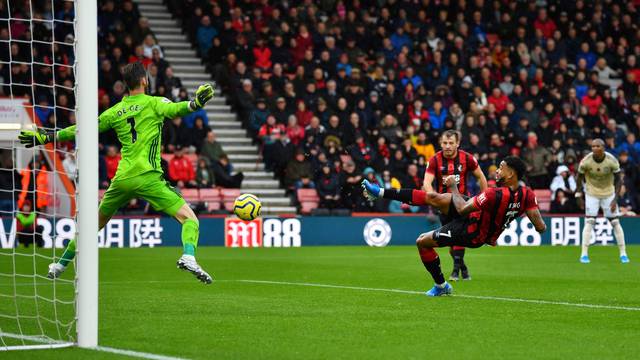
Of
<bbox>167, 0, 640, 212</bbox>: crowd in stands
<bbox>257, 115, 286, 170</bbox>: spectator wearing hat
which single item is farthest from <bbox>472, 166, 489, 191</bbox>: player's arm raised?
<bbox>257, 115, 286, 170</bbox>: spectator wearing hat

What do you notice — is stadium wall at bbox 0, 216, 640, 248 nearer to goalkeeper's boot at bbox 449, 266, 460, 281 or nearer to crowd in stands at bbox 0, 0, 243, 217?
crowd in stands at bbox 0, 0, 243, 217

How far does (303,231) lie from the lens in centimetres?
2628

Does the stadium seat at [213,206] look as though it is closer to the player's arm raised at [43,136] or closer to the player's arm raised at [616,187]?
the player's arm raised at [616,187]

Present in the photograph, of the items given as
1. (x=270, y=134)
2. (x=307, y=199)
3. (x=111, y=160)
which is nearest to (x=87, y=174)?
(x=111, y=160)

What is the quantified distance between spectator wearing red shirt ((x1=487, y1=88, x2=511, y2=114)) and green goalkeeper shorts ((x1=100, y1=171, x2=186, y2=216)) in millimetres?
20690

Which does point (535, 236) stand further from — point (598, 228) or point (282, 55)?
point (282, 55)

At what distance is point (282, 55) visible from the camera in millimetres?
29578

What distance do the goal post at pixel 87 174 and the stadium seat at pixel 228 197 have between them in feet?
59.8

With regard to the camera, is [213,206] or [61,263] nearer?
[61,263]

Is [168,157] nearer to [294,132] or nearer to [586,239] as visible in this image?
[294,132]

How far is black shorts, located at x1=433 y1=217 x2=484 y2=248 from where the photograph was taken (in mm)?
12000

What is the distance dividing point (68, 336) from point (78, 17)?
2.42m

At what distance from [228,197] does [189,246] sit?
15739 mm

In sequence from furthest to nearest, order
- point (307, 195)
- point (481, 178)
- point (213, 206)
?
point (307, 195), point (213, 206), point (481, 178)
